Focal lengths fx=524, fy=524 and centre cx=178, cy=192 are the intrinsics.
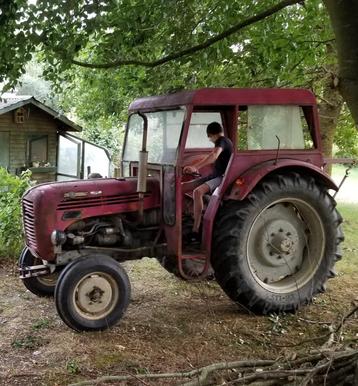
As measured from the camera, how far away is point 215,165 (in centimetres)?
495

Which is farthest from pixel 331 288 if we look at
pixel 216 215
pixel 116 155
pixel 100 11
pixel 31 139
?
pixel 116 155

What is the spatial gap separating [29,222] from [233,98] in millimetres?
2185

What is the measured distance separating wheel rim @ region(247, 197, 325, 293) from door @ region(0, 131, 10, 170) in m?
8.98

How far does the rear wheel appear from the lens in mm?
5285

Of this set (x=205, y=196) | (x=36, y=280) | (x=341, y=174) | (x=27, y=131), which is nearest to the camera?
(x=205, y=196)

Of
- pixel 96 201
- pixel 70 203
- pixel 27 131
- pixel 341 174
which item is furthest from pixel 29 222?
pixel 341 174

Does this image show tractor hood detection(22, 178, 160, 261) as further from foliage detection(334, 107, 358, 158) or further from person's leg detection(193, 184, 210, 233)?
foliage detection(334, 107, 358, 158)

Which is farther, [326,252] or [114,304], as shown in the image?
[326,252]

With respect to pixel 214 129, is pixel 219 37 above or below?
above

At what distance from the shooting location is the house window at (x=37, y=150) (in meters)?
13.2

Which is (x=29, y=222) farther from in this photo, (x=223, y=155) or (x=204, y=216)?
(x=223, y=155)

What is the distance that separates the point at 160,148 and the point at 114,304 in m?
1.55

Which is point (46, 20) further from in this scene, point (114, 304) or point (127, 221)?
point (114, 304)

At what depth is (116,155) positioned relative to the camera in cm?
2122
